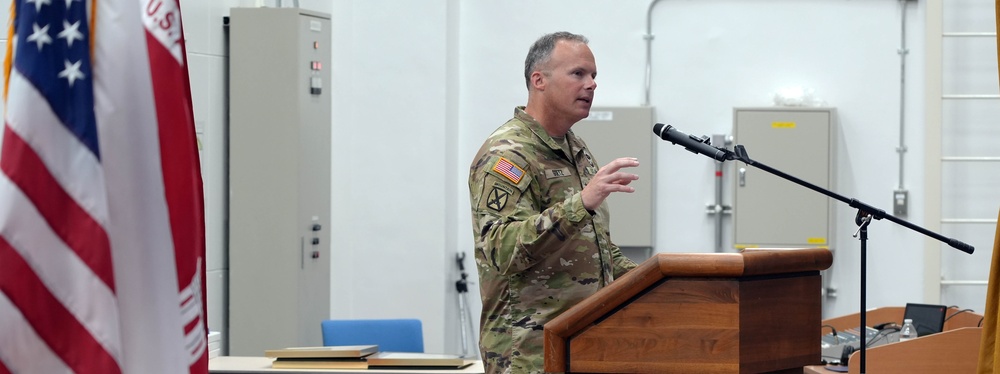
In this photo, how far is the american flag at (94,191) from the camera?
1.89 metres

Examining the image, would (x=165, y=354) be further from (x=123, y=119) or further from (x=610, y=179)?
(x=610, y=179)

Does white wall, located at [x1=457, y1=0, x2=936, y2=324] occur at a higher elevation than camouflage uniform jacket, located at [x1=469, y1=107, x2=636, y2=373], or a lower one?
higher

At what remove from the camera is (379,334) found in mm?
4980

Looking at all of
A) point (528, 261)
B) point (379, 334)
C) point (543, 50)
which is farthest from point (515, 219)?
point (379, 334)

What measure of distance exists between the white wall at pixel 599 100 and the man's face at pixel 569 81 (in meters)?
4.15

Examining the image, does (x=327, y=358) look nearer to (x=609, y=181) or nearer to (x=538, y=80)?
(x=538, y=80)

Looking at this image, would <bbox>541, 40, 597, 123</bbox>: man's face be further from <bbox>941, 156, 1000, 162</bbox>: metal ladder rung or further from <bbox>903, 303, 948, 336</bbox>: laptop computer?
<bbox>941, 156, 1000, 162</bbox>: metal ladder rung

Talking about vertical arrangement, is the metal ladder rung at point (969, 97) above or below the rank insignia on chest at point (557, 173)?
above

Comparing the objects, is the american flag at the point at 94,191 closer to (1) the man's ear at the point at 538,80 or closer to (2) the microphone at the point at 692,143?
(2) the microphone at the point at 692,143

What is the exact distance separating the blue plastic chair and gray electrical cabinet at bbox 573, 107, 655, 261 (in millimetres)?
2456

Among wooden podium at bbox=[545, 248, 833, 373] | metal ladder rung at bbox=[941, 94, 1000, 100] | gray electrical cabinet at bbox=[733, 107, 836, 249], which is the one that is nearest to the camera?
wooden podium at bbox=[545, 248, 833, 373]

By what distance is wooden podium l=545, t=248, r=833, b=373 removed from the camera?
7.50 ft

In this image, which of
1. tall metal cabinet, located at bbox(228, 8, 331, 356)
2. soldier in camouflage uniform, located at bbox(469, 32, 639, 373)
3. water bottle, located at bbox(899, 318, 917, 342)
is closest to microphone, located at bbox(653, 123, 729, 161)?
soldier in camouflage uniform, located at bbox(469, 32, 639, 373)

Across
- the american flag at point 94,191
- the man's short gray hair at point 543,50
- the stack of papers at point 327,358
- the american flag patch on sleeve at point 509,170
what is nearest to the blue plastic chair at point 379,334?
the stack of papers at point 327,358
